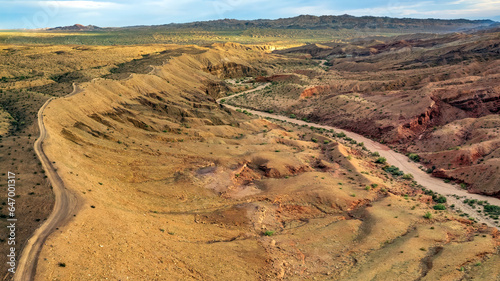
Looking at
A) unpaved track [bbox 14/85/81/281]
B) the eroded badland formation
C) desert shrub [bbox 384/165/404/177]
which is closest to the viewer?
unpaved track [bbox 14/85/81/281]

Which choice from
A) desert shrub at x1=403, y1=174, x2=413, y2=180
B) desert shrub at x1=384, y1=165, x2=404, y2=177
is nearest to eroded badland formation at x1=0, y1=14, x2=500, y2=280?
desert shrub at x1=384, y1=165, x2=404, y2=177

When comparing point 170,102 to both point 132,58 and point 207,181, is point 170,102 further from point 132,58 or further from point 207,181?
point 132,58

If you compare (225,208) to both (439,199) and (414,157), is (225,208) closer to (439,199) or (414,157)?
(439,199)

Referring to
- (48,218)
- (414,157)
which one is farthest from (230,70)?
(48,218)

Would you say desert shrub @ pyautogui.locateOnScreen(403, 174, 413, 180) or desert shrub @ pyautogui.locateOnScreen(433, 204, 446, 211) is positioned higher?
desert shrub @ pyautogui.locateOnScreen(433, 204, 446, 211)

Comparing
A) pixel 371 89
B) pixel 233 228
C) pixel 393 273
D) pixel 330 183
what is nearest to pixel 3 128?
pixel 233 228

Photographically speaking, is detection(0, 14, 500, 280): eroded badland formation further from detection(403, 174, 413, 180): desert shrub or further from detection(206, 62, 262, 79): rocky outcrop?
detection(206, 62, 262, 79): rocky outcrop
